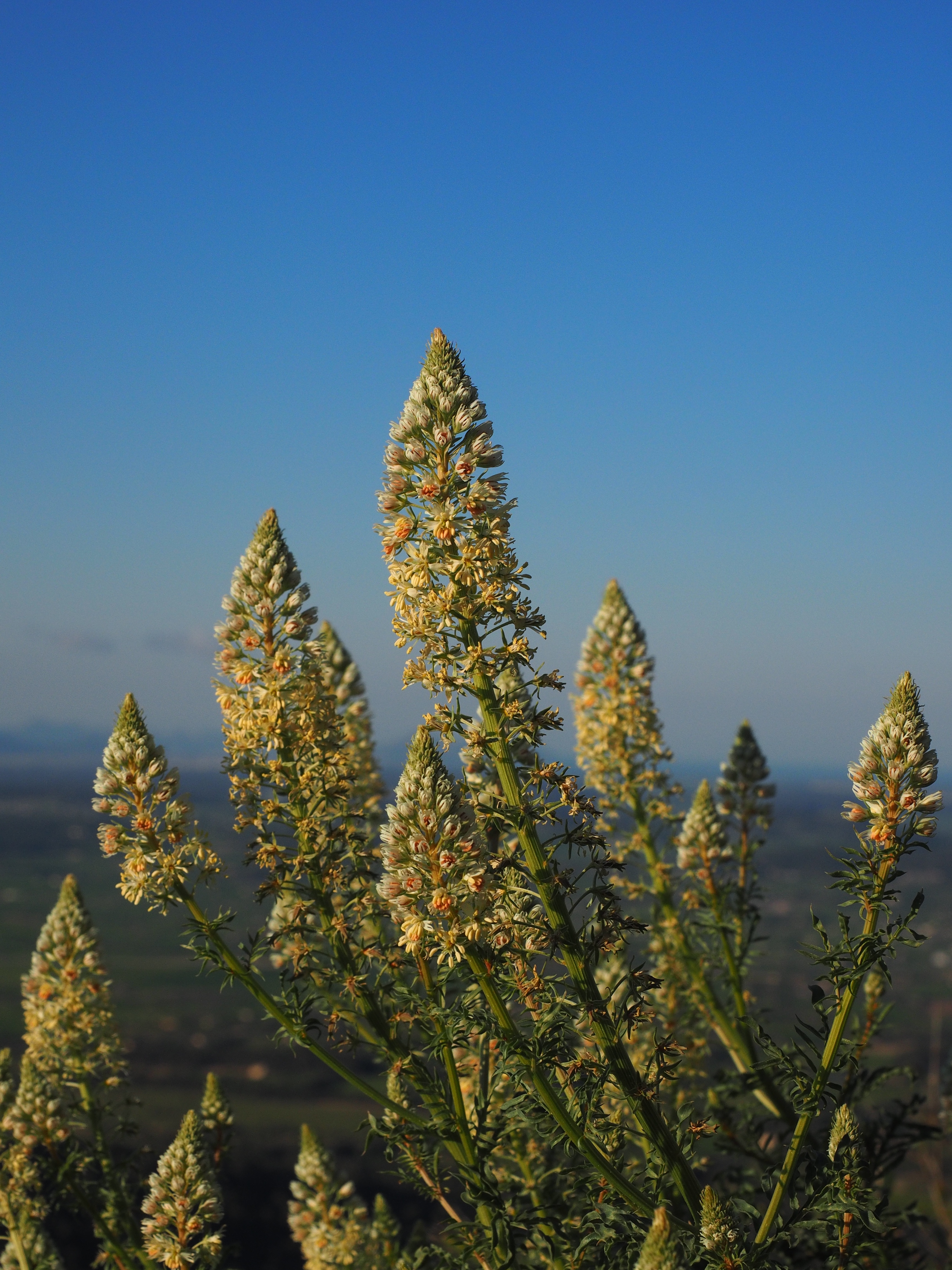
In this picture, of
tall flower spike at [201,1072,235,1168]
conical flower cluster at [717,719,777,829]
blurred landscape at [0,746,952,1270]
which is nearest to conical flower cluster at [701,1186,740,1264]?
blurred landscape at [0,746,952,1270]

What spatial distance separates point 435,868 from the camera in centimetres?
449

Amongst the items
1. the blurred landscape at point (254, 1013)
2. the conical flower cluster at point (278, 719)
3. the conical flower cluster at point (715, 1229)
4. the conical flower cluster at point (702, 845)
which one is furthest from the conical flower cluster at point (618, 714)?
the conical flower cluster at point (715, 1229)

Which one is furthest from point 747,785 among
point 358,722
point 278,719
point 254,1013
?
point 254,1013

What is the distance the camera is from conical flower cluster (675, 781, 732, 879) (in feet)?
28.8

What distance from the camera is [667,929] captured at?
26.8ft

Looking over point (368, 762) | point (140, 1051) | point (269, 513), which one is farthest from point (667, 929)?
point (140, 1051)

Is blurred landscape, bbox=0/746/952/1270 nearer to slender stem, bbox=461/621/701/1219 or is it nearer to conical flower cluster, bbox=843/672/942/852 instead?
conical flower cluster, bbox=843/672/942/852

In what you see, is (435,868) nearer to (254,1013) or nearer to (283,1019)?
(283,1019)

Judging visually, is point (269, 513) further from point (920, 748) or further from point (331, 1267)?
point (331, 1267)

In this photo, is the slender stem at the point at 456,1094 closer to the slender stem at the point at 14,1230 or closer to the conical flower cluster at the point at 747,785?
the slender stem at the point at 14,1230

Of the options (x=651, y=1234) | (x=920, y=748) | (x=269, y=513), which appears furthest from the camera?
(x=269, y=513)

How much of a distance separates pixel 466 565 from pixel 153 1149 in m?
5.11

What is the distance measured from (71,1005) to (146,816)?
2.43 meters

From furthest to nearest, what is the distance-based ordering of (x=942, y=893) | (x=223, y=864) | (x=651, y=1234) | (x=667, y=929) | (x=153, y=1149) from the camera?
(x=942, y=893) → (x=667, y=929) → (x=153, y=1149) → (x=223, y=864) → (x=651, y=1234)
